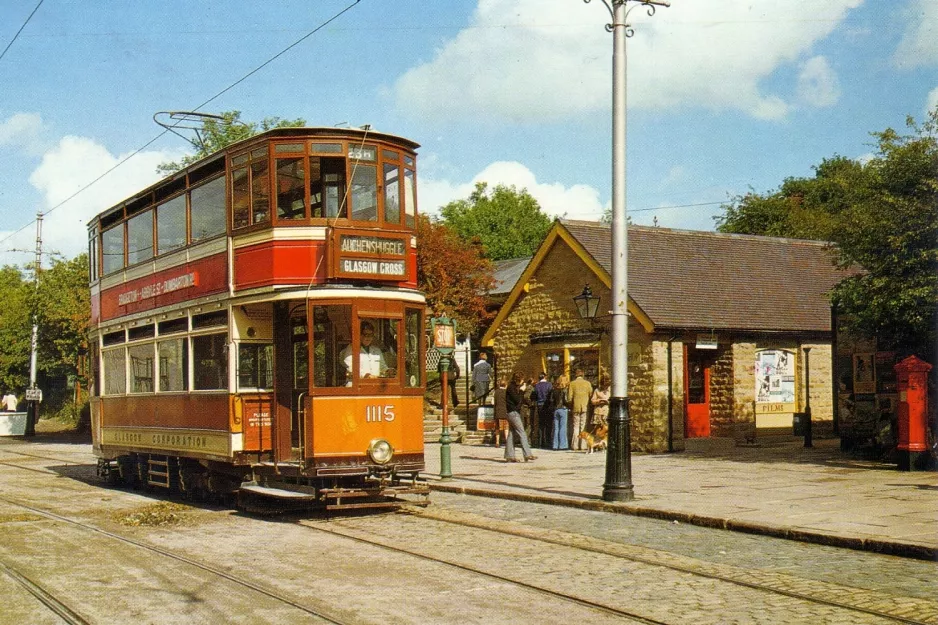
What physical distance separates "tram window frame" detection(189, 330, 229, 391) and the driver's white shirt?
199 centimetres

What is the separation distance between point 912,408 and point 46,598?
1320 cm

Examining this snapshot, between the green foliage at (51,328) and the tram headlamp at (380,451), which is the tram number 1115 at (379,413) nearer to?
the tram headlamp at (380,451)

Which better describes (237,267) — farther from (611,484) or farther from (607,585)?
(607,585)

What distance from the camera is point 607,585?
29.2 feet

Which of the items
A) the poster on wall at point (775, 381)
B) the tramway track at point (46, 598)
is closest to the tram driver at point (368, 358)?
the tramway track at point (46, 598)

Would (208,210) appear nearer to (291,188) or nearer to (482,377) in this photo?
(291,188)

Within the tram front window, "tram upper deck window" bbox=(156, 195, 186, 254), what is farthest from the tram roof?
the tram front window

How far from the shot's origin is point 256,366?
14.7m

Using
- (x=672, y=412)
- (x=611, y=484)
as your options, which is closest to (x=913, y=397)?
(x=611, y=484)

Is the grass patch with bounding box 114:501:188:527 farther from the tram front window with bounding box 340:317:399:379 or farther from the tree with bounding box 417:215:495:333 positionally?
the tree with bounding box 417:215:495:333

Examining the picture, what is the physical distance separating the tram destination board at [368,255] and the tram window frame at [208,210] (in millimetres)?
2087

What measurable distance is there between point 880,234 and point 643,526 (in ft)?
26.2

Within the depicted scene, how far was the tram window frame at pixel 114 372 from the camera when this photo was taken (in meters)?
18.7

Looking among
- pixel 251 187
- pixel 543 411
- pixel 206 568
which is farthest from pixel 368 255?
pixel 543 411
